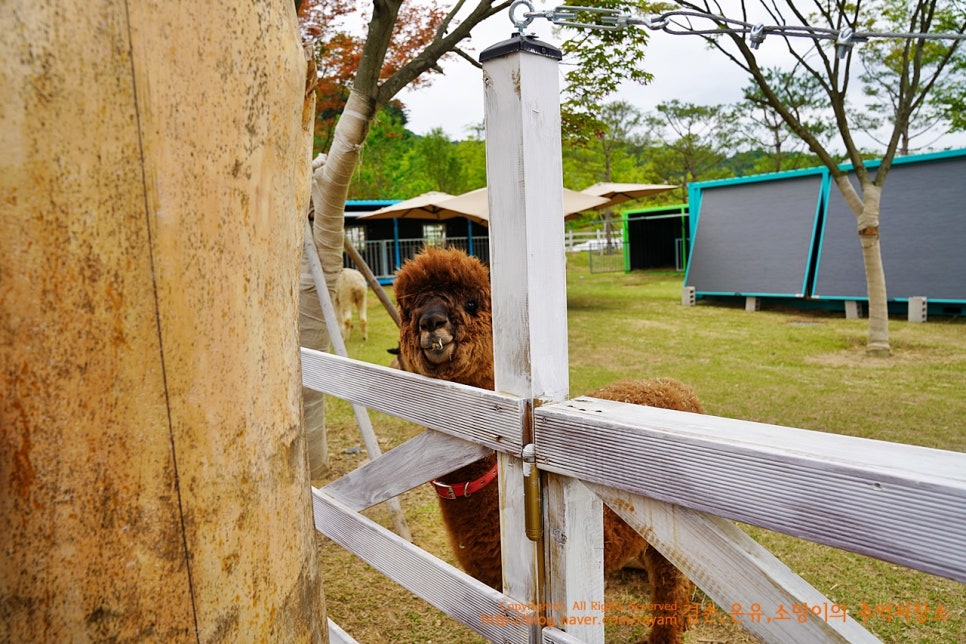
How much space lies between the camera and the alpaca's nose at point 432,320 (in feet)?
6.77

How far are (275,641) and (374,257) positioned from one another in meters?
22.8

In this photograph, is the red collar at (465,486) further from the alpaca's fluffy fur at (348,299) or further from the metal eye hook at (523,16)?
the alpaca's fluffy fur at (348,299)

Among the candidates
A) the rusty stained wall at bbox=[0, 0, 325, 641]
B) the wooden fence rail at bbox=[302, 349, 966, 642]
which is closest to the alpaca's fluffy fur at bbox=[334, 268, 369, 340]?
the wooden fence rail at bbox=[302, 349, 966, 642]

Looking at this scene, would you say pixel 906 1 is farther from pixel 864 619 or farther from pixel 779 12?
pixel 864 619

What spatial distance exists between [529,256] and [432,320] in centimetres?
91

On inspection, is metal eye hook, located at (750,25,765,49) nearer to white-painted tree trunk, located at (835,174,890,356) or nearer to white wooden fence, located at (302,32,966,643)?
white wooden fence, located at (302,32,966,643)

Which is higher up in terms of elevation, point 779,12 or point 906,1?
point 906,1

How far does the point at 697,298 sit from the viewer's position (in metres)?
14.8

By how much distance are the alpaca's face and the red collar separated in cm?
34

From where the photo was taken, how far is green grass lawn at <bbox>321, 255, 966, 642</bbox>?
2.91 metres

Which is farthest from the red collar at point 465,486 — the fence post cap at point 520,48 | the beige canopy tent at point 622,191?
the beige canopy tent at point 622,191

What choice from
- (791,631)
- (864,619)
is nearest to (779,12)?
(864,619)

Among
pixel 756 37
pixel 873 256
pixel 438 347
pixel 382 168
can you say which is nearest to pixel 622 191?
pixel 873 256

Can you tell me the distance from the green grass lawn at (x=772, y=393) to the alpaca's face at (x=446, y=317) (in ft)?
4.96
